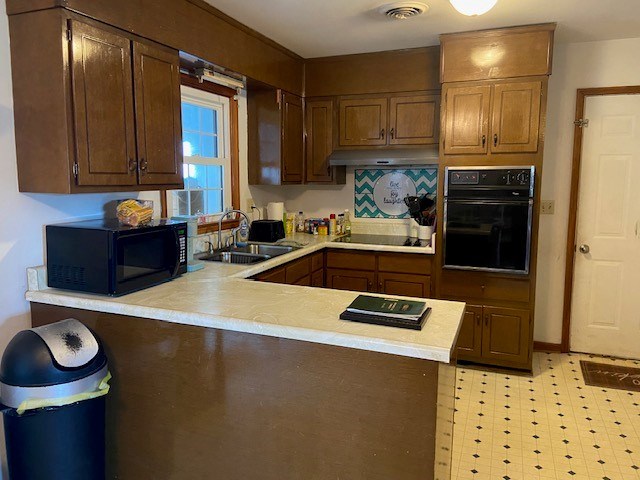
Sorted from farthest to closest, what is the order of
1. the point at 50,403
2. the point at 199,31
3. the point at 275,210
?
the point at 275,210 → the point at 199,31 → the point at 50,403

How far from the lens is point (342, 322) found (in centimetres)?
159

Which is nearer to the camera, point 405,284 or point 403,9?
point 403,9

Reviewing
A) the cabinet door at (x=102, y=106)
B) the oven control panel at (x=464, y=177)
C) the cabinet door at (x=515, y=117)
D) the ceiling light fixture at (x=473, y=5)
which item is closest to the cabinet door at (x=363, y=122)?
the oven control panel at (x=464, y=177)

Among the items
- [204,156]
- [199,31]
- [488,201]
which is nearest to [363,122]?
[488,201]

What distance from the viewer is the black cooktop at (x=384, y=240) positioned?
3.61 metres

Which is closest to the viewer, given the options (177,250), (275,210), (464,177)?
(177,250)

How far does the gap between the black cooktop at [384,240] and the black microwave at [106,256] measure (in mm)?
1844

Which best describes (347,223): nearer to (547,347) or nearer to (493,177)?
(493,177)

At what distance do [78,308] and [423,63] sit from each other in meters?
2.93

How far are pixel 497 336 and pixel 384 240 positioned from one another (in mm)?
1119

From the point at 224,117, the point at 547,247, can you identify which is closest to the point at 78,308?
the point at 224,117

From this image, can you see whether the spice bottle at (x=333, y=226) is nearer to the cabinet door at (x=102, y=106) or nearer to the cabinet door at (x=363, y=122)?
the cabinet door at (x=363, y=122)

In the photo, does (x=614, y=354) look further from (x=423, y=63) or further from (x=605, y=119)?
(x=423, y=63)

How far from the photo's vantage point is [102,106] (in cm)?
196
